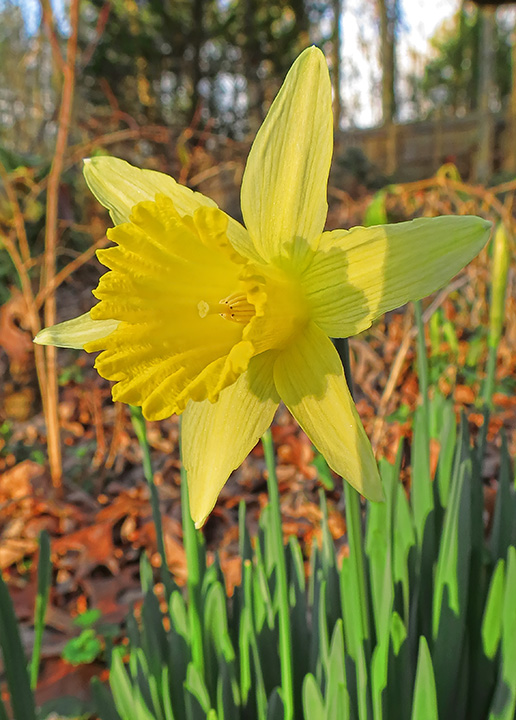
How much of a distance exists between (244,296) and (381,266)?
0.16 metres

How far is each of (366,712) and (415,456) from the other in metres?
0.43

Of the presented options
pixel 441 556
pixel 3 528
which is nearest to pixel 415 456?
pixel 441 556

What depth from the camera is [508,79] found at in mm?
16594

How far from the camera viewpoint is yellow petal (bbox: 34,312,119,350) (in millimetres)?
670

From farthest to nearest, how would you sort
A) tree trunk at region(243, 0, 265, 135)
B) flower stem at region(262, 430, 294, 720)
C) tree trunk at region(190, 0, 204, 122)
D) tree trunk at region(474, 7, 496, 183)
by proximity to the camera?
tree trunk at region(474, 7, 496, 183) < tree trunk at region(243, 0, 265, 135) < tree trunk at region(190, 0, 204, 122) < flower stem at region(262, 430, 294, 720)

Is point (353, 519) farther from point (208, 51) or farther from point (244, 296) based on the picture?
point (208, 51)

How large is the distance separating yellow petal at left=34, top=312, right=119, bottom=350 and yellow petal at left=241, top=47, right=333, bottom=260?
21 centimetres

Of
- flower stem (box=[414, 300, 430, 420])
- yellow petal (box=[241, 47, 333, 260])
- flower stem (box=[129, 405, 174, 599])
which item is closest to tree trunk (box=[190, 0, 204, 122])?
flower stem (box=[414, 300, 430, 420])

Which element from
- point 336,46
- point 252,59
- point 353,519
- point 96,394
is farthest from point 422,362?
point 336,46

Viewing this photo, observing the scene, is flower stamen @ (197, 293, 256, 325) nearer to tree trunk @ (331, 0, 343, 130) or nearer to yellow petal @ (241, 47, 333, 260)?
yellow petal @ (241, 47, 333, 260)

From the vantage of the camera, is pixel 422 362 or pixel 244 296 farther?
pixel 422 362

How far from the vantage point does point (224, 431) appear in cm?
65

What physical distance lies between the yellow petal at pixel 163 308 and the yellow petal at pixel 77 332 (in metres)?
0.05

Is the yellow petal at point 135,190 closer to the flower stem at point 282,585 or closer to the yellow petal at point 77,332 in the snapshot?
the yellow petal at point 77,332
